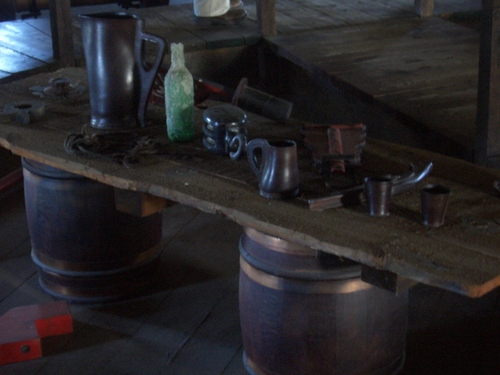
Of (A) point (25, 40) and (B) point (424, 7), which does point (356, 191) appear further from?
(B) point (424, 7)

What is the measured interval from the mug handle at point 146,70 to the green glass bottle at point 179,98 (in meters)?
0.09

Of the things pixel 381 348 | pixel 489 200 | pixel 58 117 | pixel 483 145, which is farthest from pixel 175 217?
pixel 489 200

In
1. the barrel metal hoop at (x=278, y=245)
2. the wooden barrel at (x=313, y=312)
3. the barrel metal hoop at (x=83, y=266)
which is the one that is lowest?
the barrel metal hoop at (x=83, y=266)

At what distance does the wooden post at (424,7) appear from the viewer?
253 inches

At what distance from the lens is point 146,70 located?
114 inches

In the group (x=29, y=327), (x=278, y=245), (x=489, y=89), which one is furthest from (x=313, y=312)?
(x=489, y=89)

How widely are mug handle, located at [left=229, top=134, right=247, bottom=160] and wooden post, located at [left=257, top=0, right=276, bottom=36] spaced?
3403 mm

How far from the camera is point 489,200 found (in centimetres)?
227

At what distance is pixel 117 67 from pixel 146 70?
0.37 feet

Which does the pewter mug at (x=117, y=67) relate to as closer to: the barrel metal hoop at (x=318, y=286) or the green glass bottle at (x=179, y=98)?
the green glass bottle at (x=179, y=98)

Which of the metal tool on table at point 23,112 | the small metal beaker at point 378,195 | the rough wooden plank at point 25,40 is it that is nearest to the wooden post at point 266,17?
the rough wooden plank at point 25,40

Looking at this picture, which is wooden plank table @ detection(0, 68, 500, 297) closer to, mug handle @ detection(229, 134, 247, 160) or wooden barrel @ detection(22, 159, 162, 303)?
mug handle @ detection(229, 134, 247, 160)

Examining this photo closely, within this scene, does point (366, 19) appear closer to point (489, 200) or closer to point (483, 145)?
point (483, 145)

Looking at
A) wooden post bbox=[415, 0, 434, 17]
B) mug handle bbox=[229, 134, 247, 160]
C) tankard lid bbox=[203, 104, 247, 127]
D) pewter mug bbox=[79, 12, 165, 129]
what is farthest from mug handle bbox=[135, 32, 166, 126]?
wooden post bbox=[415, 0, 434, 17]
